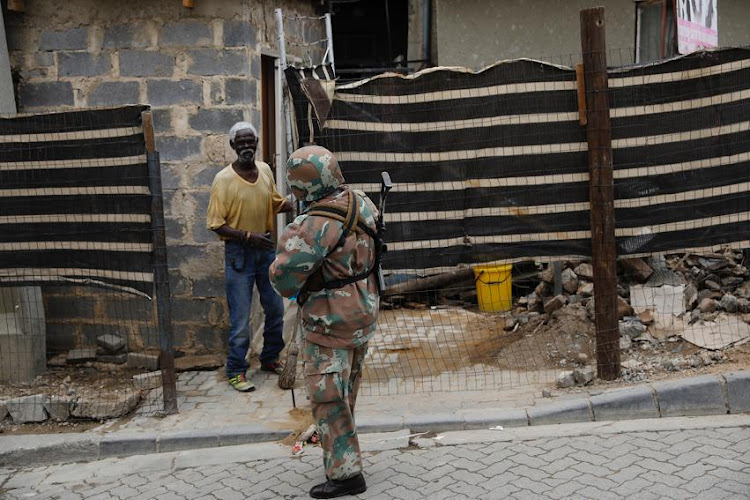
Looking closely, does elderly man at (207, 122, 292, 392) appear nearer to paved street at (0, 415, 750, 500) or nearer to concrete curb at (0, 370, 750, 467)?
concrete curb at (0, 370, 750, 467)

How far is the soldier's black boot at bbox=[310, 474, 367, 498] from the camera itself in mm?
4684

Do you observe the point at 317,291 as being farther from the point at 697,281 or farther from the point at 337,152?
the point at 697,281

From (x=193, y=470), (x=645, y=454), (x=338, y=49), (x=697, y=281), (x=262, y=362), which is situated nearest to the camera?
(x=645, y=454)

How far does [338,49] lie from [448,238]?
7.92 meters

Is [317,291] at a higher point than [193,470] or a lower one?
higher

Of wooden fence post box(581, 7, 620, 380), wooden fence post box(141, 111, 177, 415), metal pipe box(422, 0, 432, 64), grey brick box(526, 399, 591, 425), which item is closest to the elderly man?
wooden fence post box(141, 111, 177, 415)

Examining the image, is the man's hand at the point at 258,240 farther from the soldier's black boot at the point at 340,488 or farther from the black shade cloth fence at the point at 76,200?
the soldier's black boot at the point at 340,488

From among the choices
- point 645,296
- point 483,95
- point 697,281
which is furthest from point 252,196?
point 697,281

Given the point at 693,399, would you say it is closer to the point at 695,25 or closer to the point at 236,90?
the point at 695,25

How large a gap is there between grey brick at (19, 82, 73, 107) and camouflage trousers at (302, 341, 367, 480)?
4181mm

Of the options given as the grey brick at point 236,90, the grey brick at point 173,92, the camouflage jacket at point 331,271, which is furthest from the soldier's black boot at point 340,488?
the grey brick at point 173,92

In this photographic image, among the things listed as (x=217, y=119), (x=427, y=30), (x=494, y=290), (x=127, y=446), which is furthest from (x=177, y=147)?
(x=427, y=30)

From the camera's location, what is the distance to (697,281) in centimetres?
778

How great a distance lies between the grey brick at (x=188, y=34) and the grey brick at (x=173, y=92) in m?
0.34
